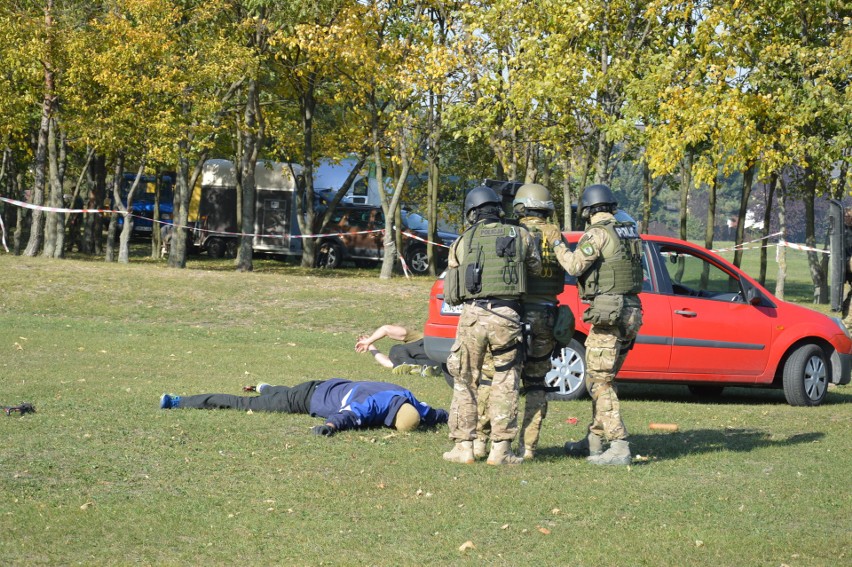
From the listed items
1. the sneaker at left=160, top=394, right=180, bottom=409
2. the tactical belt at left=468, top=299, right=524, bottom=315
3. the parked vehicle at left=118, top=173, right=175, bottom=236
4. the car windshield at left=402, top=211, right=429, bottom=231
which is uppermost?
the parked vehicle at left=118, top=173, right=175, bottom=236

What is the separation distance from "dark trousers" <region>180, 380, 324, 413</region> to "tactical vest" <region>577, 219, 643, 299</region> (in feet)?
8.66

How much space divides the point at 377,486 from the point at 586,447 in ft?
6.61

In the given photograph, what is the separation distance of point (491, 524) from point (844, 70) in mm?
20004

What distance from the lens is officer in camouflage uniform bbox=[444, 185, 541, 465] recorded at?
24.9ft

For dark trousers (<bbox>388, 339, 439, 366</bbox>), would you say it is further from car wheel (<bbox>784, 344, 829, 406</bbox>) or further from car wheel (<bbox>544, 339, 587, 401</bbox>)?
car wheel (<bbox>784, 344, 829, 406</bbox>)

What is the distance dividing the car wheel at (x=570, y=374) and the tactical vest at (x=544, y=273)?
348 cm

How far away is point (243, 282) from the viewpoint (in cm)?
2345

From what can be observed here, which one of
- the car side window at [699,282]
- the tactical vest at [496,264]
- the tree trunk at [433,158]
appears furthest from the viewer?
the tree trunk at [433,158]

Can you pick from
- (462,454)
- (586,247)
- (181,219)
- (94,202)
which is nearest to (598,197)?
(586,247)

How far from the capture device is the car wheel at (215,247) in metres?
41.1

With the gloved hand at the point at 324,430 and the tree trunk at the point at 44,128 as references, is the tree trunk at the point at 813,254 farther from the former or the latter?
the gloved hand at the point at 324,430

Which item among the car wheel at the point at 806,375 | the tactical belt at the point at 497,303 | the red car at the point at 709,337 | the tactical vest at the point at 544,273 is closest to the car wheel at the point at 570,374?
the red car at the point at 709,337

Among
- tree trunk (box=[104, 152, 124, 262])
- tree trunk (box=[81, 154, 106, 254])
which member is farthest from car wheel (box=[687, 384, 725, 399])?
tree trunk (box=[81, 154, 106, 254])

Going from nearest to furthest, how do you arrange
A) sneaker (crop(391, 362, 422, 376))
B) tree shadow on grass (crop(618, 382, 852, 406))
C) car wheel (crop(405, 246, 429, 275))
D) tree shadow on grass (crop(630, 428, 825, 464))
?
tree shadow on grass (crop(630, 428, 825, 464)) < tree shadow on grass (crop(618, 382, 852, 406)) < sneaker (crop(391, 362, 422, 376)) < car wheel (crop(405, 246, 429, 275))
